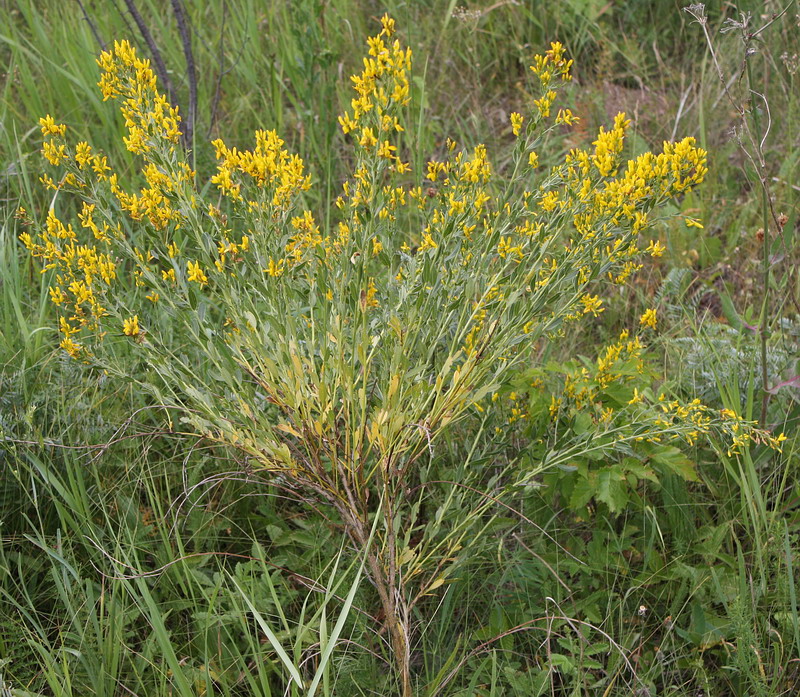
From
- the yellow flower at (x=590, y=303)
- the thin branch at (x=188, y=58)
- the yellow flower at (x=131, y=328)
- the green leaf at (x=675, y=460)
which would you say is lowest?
the green leaf at (x=675, y=460)

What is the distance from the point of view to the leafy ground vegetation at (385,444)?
62.9 inches

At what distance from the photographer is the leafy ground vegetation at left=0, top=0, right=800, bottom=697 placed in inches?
62.9

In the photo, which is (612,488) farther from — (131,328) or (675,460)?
(131,328)

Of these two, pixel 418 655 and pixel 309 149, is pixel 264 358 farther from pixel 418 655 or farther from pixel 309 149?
pixel 309 149

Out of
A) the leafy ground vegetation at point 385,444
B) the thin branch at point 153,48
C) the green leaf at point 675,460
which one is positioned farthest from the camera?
the thin branch at point 153,48

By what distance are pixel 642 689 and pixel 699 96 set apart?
8.64ft

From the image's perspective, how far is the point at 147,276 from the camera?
1676mm

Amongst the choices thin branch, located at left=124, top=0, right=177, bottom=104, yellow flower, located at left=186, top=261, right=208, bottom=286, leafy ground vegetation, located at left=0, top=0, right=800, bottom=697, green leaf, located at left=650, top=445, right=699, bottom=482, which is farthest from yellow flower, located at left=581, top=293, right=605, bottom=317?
thin branch, located at left=124, top=0, right=177, bottom=104

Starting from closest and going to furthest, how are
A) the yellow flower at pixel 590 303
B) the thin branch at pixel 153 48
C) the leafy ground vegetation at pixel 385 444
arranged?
the leafy ground vegetation at pixel 385 444 → the yellow flower at pixel 590 303 → the thin branch at pixel 153 48

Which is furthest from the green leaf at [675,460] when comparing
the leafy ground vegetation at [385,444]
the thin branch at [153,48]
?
the thin branch at [153,48]

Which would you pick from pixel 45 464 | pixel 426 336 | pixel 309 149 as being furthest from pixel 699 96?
pixel 45 464

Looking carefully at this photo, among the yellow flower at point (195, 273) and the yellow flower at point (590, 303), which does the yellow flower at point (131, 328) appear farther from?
the yellow flower at point (590, 303)

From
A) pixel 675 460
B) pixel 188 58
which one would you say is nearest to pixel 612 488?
pixel 675 460

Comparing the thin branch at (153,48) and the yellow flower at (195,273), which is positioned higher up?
the thin branch at (153,48)
